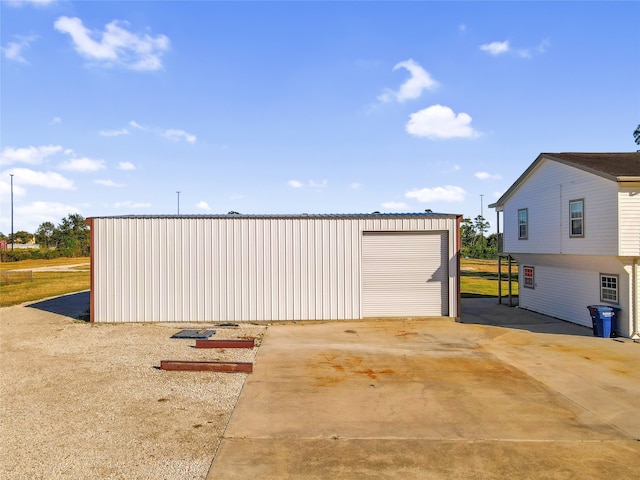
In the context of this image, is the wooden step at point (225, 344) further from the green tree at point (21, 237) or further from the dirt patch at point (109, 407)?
the green tree at point (21, 237)

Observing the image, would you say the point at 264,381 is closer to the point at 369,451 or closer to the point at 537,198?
the point at 369,451

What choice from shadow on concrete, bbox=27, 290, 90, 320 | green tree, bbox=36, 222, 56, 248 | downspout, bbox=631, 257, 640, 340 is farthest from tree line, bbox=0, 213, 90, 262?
downspout, bbox=631, 257, 640, 340

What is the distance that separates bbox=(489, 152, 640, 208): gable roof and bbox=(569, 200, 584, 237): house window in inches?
57.8

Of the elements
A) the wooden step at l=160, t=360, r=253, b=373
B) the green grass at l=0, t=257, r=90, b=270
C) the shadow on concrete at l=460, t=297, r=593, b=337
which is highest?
the green grass at l=0, t=257, r=90, b=270

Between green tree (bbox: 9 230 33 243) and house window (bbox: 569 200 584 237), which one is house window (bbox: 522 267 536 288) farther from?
green tree (bbox: 9 230 33 243)

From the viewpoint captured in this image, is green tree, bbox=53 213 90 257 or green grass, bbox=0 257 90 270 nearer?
green grass, bbox=0 257 90 270

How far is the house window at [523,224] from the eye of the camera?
20.7 m

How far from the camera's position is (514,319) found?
18.8 metres

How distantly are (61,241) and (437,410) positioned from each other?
10363cm

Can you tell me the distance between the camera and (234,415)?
812cm

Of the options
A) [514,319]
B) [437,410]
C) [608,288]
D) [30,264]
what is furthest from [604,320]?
[30,264]

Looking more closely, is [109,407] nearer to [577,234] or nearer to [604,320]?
[604,320]

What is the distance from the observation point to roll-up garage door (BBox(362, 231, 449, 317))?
729 inches

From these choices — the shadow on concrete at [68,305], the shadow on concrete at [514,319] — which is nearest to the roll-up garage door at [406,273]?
the shadow on concrete at [514,319]
